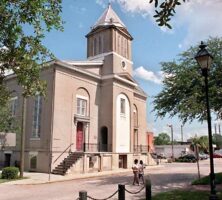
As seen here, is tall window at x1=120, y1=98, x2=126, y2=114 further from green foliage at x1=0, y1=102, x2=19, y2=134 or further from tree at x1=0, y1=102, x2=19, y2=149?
green foliage at x1=0, y1=102, x2=19, y2=134

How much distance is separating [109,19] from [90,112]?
13291 mm

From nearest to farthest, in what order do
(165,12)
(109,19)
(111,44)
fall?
1. (165,12)
2. (111,44)
3. (109,19)

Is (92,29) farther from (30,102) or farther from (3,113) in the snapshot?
(3,113)

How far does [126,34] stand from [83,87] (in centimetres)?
1095

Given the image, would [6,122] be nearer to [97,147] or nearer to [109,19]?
[97,147]

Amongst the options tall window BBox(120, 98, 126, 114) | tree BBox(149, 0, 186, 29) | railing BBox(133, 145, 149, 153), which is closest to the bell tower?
tall window BBox(120, 98, 126, 114)

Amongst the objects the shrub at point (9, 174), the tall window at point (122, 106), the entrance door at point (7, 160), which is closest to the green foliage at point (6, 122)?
the shrub at point (9, 174)

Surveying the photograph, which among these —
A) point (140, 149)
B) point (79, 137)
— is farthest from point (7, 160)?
point (140, 149)

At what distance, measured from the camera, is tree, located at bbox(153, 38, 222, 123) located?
1928cm

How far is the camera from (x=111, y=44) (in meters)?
37.4

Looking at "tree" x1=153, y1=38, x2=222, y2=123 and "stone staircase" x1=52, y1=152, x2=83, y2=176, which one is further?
"stone staircase" x1=52, y1=152, x2=83, y2=176

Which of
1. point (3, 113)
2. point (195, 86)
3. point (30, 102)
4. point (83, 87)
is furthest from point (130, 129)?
point (195, 86)

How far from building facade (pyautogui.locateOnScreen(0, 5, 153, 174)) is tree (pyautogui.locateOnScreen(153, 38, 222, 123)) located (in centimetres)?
987

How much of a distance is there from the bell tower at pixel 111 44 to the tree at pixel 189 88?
46.7 feet
